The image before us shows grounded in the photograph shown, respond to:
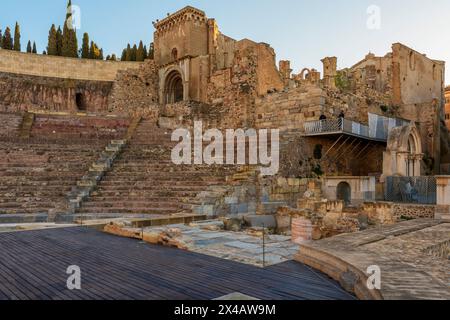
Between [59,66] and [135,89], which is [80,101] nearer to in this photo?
[59,66]

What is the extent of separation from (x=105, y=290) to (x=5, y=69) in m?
32.5

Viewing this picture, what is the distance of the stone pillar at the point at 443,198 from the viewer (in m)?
11.3

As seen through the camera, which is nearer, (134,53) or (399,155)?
(399,155)

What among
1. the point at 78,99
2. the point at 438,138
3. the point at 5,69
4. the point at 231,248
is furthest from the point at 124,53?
the point at 231,248

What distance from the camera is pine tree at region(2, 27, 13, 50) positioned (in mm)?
40562

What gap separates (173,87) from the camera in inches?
1396

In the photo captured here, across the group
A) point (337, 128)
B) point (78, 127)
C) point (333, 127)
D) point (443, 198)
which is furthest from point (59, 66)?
point (443, 198)

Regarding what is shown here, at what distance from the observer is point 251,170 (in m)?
15.0

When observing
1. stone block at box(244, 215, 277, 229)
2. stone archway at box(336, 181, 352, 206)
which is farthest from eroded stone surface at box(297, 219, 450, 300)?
stone archway at box(336, 181, 352, 206)

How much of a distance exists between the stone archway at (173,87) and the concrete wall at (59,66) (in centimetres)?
353

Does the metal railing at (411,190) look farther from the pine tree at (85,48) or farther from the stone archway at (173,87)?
the pine tree at (85,48)

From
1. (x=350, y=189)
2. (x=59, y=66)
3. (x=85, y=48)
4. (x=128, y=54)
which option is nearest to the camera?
(x=350, y=189)

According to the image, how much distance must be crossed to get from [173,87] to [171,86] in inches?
9.3
